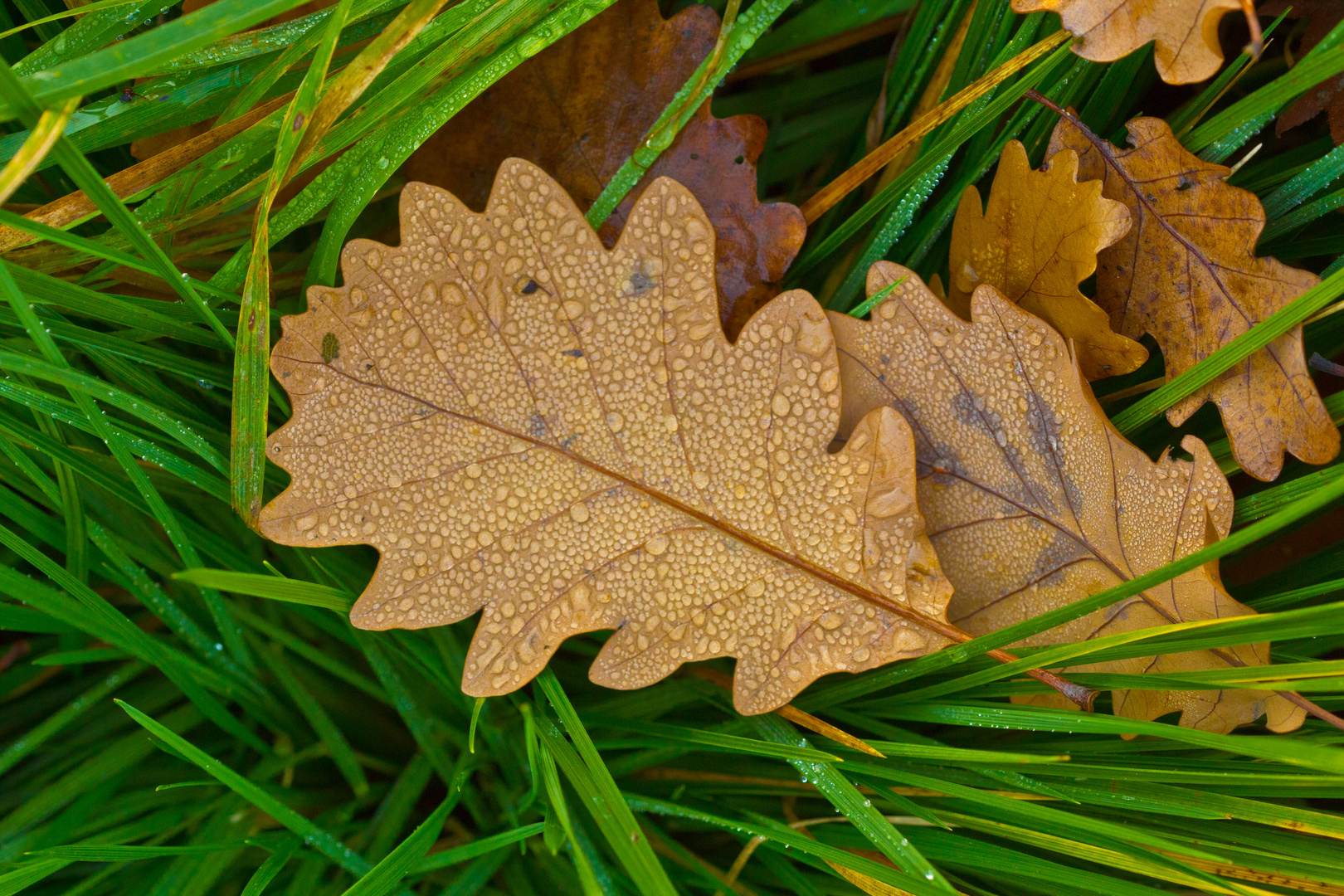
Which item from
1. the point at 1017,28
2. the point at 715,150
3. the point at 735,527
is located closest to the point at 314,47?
the point at 715,150

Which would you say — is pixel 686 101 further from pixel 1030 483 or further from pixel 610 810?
pixel 610 810

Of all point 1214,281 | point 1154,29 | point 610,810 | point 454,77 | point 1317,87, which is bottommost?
point 610,810

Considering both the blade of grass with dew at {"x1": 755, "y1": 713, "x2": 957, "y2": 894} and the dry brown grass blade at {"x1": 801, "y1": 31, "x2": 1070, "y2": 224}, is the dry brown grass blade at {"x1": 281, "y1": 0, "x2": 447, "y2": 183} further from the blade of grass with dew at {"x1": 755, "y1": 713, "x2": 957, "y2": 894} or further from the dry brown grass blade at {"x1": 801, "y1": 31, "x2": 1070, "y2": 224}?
the blade of grass with dew at {"x1": 755, "y1": 713, "x2": 957, "y2": 894}

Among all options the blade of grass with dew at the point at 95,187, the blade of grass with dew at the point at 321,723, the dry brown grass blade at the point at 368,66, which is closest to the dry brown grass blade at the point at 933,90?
the dry brown grass blade at the point at 368,66

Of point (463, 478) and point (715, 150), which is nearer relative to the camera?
point (463, 478)

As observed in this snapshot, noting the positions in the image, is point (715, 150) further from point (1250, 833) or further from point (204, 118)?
point (1250, 833)

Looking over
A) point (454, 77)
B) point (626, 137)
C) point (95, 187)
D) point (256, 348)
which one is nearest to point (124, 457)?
point (256, 348)

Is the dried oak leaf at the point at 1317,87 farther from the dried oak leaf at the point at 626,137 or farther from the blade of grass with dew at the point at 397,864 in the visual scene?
the blade of grass with dew at the point at 397,864
